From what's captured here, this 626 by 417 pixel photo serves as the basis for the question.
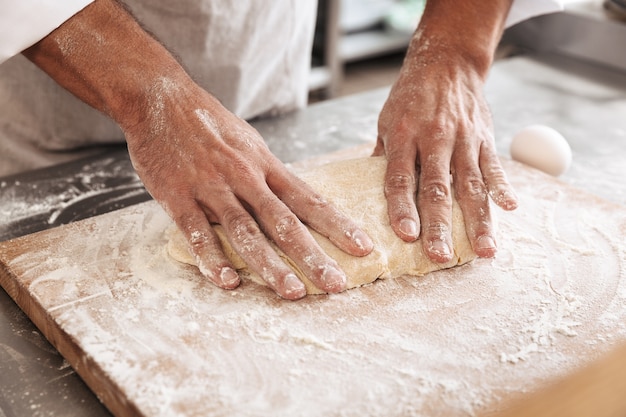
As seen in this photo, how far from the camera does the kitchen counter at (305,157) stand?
1.03 m

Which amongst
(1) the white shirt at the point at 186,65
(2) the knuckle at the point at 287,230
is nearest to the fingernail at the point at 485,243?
(2) the knuckle at the point at 287,230

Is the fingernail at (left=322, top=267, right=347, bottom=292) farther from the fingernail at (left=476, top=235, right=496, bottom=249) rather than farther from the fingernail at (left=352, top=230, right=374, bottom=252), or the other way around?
the fingernail at (left=476, top=235, right=496, bottom=249)

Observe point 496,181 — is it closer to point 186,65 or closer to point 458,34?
point 458,34

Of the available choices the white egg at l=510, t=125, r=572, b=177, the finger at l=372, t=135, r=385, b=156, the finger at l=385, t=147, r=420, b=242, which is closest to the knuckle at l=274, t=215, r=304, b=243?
the finger at l=385, t=147, r=420, b=242

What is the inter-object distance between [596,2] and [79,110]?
181 cm

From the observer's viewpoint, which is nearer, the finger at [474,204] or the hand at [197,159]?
the hand at [197,159]

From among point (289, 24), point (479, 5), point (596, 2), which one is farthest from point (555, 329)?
point (596, 2)

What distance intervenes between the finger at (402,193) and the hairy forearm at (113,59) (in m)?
0.44

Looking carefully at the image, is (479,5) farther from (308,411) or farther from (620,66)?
(308,411)

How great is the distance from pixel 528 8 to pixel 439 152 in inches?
26.3

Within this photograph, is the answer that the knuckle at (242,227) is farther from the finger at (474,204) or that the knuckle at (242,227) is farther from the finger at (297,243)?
the finger at (474,204)

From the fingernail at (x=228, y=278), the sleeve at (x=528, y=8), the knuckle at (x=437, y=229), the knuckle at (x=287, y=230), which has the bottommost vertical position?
the knuckle at (x=437, y=229)

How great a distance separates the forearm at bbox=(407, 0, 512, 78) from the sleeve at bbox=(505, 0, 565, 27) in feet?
0.52

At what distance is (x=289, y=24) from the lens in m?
2.01
